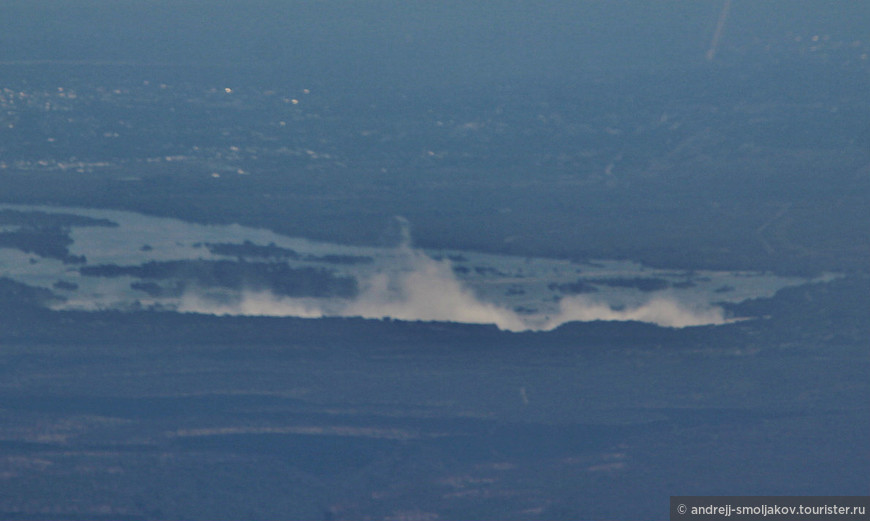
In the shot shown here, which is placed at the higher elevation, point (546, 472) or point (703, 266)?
point (703, 266)

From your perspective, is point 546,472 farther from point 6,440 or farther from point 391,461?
point 6,440

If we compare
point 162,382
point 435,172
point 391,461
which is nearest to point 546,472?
point 391,461

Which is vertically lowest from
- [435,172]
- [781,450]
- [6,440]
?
[6,440]

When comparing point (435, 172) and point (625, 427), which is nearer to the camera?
point (625, 427)

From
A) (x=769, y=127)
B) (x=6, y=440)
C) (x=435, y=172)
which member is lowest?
(x=6, y=440)

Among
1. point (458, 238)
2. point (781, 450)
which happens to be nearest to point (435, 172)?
point (458, 238)

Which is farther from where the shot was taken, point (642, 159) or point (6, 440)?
point (642, 159)

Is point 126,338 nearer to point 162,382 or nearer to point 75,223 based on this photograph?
point 162,382

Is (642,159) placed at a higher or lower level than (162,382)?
higher
